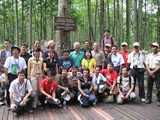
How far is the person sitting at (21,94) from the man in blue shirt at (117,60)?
3131 mm

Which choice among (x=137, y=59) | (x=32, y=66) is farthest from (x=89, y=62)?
(x=32, y=66)

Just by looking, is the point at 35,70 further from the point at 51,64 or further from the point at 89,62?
the point at 89,62

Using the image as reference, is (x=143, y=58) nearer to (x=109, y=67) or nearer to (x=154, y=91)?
(x=109, y=67)

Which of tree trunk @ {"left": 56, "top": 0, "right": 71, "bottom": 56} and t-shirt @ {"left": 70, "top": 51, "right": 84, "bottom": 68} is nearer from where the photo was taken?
t-shirt @ {"left": 70, "top": 51, "right": 84, "bottom": 68}

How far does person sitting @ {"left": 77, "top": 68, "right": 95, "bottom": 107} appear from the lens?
15.3 feet

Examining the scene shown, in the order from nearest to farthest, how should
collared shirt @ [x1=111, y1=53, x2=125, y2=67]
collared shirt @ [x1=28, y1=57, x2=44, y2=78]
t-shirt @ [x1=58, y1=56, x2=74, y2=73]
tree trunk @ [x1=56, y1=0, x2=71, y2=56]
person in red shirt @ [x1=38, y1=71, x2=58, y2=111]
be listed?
person in red shirt @ [x1=38, y1=71, x2=58, y2=111], collared shirt @ [x1=28, y1=57, x2=44, y2=78], t-shirt @ [x1=58, y1=56, x2=74, y2=73], collared shirt @ [x1=111, y1=53, x2=125, y2=67], tree trunk @ [x1=56, y1=0, x2=71, y2=56]

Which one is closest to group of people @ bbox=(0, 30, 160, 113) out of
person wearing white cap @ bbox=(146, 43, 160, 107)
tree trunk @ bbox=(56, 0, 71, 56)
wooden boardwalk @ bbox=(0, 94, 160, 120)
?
person wearing white cap @ bbox=(146, 43, 160, 107)

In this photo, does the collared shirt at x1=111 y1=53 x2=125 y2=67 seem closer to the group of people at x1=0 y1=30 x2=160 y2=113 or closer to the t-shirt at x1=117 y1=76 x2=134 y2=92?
the group of people at x1=0 y1=30 x2=160 y2=113

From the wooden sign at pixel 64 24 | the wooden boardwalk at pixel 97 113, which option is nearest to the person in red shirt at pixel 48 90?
the wooden boardwalk at pixel 97 113

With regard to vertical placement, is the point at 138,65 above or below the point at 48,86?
above

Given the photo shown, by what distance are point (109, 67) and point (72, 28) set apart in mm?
2256

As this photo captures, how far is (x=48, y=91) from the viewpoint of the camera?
14.9ft

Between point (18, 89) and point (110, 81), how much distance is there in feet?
10.1

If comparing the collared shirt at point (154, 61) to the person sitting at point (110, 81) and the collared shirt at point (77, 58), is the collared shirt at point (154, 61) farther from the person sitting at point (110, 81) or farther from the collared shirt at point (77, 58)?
the collared shirt at point (77, 58)
